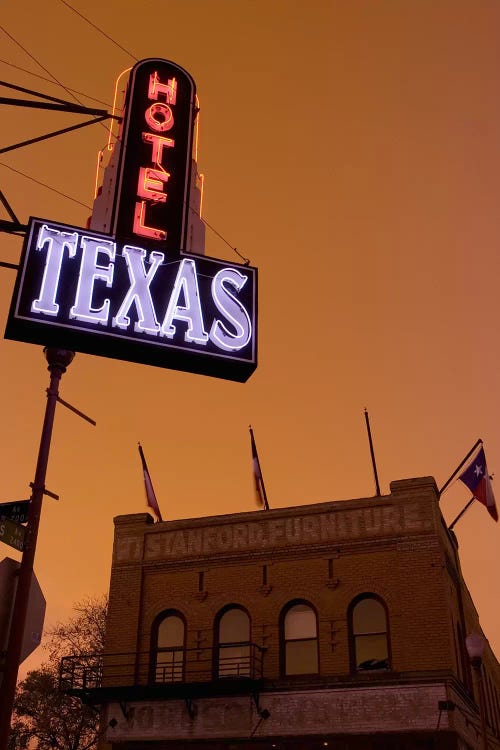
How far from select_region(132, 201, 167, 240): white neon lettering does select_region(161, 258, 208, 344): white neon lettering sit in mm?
887

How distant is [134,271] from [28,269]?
1733mm

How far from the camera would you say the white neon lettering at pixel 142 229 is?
48.4 ft

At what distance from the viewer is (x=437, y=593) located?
25.4 m

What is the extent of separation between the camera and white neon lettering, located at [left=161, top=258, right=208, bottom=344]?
13.3 metres

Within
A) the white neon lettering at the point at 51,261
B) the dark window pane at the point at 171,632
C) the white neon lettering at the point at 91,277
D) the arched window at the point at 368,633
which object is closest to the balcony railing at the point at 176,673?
the dark window pane at the point at 171,632

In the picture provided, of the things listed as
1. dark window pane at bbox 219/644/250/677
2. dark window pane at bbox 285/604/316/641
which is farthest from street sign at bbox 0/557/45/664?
dark window pane at bbox 285/604/316/641

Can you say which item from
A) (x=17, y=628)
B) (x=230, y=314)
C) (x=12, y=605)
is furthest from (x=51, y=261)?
(x=17, y=628)

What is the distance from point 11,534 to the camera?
905cm

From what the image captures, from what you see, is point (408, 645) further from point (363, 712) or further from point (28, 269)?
point (28, 269)

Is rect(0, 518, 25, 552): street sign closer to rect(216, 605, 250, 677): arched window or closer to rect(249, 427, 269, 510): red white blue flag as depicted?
rect(216, 605, 250, 677): arched window

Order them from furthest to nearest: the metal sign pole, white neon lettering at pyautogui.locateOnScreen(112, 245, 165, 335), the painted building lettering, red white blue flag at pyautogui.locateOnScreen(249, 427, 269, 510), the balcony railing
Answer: red white blue flag at pyautogui.locateOnScreen(249, 427, 269, 510)
the painted building lettering
the balcony railing
white neon lettering at pyautogui.locateOnScreen(112, 245, 165, 335)
the metal sign pole

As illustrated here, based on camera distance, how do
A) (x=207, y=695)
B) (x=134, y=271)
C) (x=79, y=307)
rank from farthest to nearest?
(x=207, y=695)
(x=134, y=271)
(x=79, y=307)

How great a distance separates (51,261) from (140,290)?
1.47 metres

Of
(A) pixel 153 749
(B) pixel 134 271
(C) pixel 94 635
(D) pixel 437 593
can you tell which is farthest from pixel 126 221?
(C) pixel 94 635
